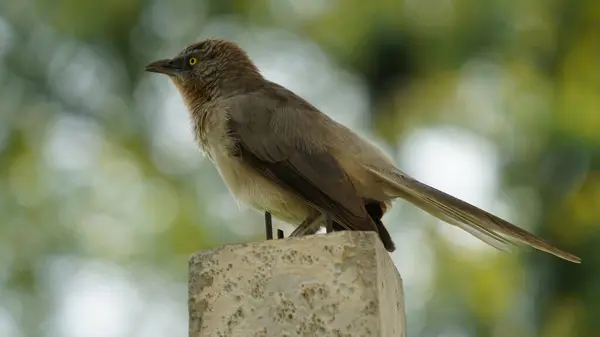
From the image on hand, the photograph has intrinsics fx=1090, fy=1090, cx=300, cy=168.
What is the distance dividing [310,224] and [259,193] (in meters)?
0.31

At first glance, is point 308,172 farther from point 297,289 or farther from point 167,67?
point 167,67

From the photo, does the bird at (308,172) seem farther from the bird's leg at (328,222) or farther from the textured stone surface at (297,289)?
the textured stone surface at (297,289)

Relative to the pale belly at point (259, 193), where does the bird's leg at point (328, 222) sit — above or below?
below

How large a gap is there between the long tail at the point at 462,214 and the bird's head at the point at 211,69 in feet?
4.28

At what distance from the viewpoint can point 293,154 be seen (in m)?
4.94

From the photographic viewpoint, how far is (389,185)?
4922 mm

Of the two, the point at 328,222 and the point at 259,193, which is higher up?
the point at 259,193

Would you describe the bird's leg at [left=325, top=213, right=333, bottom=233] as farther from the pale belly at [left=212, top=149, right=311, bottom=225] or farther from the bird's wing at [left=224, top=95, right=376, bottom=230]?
the pale belly at [left=212, top=149, right=311, bottom=225]

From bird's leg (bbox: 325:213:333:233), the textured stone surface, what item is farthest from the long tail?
the textured stone surface

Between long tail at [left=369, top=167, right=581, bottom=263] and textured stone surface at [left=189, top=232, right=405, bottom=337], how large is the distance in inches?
35.0

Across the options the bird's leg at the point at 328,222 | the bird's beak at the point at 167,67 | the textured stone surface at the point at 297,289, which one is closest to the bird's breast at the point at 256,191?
the bird's leg at the point at 328,222

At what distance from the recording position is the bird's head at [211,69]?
5.96 m

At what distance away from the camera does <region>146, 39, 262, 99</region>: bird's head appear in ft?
19.6

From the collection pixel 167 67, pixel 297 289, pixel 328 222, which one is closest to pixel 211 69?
pixel 167 67
